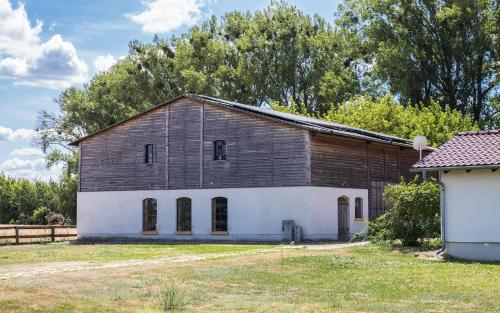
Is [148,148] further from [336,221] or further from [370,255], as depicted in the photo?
[370,255]

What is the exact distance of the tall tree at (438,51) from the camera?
53156 mm

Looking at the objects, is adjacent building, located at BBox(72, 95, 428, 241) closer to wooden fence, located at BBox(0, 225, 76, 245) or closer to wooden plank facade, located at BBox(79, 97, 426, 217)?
wooden plank facade, located at BBox(79, 97, 426, 217)

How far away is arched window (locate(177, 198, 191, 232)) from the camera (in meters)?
36.6

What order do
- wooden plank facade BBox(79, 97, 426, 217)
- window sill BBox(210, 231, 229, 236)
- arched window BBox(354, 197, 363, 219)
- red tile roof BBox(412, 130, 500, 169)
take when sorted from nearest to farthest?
red tile roof BBox(412, 130, 500, 169)
wooden plank facade BBox(79, 97, 426, 217)
window sill BBox(210, 231, 229, 236)
arched window BBox(354, 197, 363, 219)

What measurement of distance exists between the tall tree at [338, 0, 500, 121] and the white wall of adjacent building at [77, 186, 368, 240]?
812 inches

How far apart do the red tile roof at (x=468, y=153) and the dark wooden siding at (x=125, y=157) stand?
1700cm

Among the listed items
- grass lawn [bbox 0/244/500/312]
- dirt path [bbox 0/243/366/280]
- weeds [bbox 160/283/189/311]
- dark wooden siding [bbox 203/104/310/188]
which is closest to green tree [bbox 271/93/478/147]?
dark wooden siding [bbox 203/104/310/188]

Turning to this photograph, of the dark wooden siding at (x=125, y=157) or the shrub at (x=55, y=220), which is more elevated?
the dark wooden siding at (x=125, y=157)

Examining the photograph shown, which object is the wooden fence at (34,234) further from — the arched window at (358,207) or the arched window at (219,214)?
the arched window at (358,207)

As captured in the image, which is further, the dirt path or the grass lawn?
Result: the dirt path

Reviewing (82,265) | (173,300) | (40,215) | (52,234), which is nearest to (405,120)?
(52,234)

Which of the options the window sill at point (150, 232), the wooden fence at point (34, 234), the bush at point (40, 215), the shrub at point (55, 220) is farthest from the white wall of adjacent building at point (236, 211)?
the bush at point (40, 215)

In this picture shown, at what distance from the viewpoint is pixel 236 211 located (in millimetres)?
34875

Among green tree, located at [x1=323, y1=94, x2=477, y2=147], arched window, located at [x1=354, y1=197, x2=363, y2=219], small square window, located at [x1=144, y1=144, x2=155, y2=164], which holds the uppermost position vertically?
green tree, located at [x1=323, y1=94, x2=477, y2=147]
